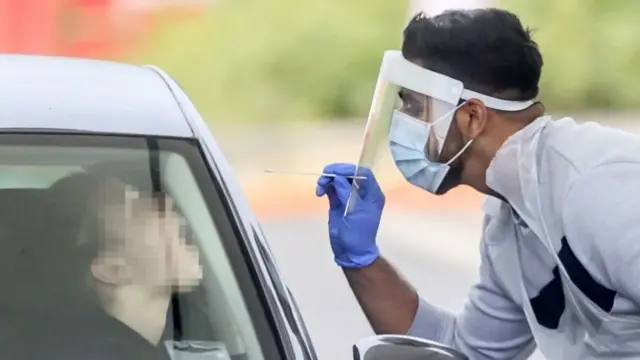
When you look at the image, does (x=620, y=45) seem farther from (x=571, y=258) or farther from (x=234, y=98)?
(x=571, y=258)

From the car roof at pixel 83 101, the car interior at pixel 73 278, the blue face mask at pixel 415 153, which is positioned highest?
the car roof at pixel 83 101

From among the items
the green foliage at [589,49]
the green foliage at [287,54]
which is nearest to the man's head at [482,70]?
the green foliage at [287,54]

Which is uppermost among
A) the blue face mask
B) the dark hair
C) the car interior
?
the dark hair

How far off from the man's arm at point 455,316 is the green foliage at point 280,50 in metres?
3.48

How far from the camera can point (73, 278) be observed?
1713mm

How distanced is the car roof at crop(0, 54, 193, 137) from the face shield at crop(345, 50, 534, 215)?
0.43m

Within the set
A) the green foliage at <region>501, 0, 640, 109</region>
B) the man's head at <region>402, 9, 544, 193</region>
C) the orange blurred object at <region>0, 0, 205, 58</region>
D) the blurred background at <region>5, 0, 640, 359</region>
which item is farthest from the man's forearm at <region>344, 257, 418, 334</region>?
the green foliage at <region>501, 0, 640, 109</region>

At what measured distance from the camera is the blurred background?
559 centimetres

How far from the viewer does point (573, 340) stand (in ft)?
6.26

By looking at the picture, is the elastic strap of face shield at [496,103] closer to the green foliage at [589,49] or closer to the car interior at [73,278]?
the car interior at [73,278]

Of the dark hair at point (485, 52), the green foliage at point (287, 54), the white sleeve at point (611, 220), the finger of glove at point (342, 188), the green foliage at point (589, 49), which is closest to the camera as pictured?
the white sleeve at point (611, 220)

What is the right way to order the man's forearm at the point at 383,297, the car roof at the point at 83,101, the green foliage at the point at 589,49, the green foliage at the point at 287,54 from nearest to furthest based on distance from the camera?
the car roof at the point at 83,101 < the man's forearm at the point at 383,297 < the green foliage at the point at 287,54 < the green foliage at the point at 589,49

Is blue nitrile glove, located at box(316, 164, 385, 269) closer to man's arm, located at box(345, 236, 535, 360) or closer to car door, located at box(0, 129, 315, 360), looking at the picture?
man's arm, located at box(345, 236, 535, 360)

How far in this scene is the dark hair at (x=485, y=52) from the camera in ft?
6.22
